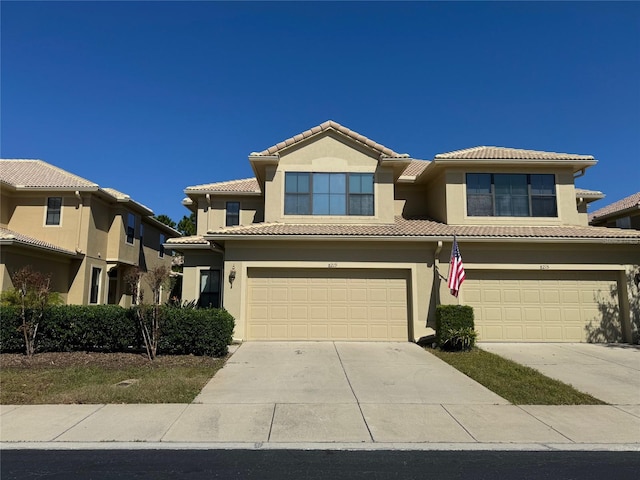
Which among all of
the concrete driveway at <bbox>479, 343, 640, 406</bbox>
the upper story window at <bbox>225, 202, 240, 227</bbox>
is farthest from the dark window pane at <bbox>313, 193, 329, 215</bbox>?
the concrete driveway at <bbox>479, 343, 640, 406</bbox>

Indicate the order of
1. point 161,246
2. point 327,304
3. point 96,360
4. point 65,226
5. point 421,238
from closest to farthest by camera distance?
point 96,360 → point 421,238 → point 327,304 → point 65,226 → point 161,246

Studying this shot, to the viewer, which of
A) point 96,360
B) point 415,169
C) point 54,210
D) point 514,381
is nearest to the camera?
point 514,381

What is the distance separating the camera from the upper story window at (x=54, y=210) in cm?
1853

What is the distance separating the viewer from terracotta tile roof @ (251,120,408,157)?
1513 cm

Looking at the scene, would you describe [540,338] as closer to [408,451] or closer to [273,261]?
[273,261]

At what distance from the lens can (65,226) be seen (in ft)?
60.6

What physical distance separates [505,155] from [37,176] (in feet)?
64.6

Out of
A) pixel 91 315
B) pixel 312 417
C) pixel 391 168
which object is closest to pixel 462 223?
pixel 391 168

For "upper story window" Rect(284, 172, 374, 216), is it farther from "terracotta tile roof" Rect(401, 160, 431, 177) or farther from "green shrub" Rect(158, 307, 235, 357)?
"green shrub" Rect(158, 307, 235, 357)

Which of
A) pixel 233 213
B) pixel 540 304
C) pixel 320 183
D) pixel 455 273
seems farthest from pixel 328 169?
pixel 540 304

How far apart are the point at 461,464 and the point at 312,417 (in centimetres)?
237

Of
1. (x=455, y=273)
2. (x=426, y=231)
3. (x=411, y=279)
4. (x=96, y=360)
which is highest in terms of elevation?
(x=426, y=231)

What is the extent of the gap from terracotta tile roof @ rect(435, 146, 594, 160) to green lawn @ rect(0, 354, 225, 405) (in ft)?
34.6

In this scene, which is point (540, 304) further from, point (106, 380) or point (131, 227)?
point (131, 227)
